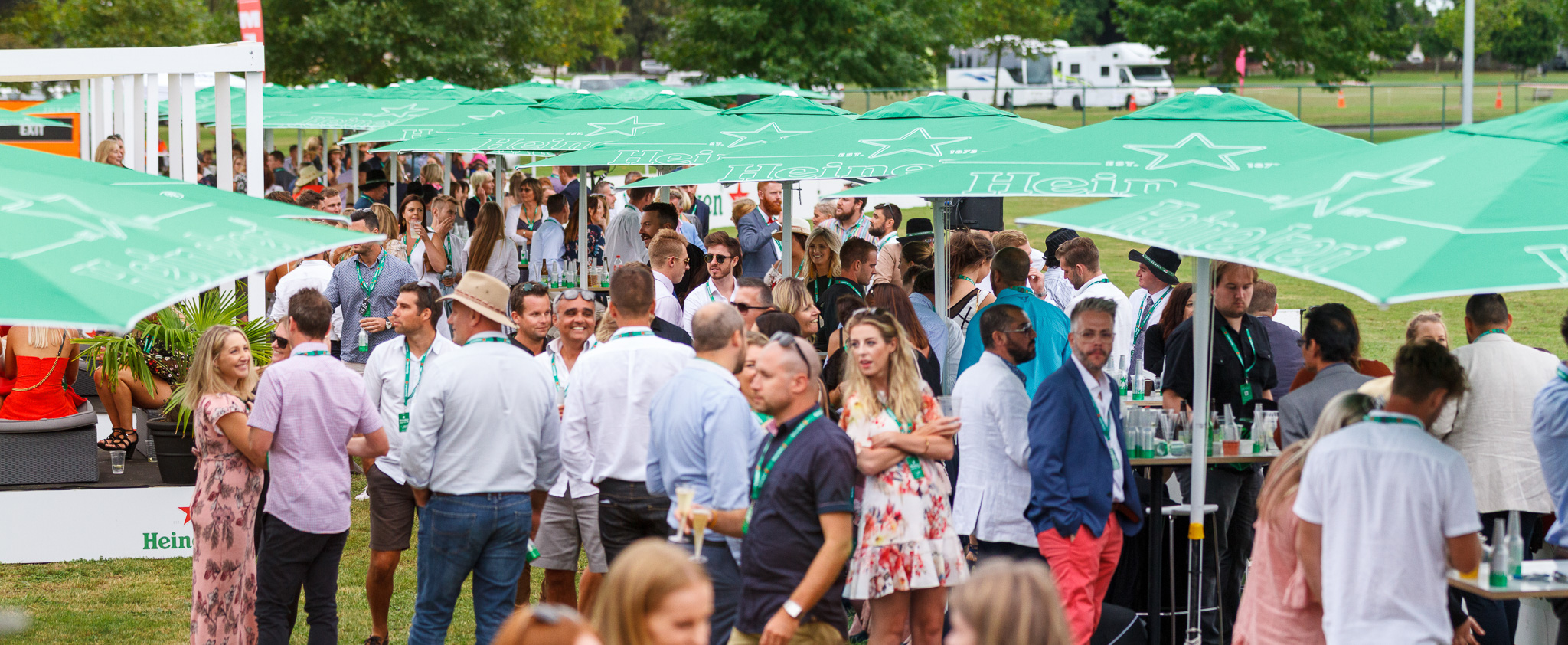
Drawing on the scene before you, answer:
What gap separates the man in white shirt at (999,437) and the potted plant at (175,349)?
4.48 metres

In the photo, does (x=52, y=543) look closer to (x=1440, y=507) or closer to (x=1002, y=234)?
(x=1002, y=234)

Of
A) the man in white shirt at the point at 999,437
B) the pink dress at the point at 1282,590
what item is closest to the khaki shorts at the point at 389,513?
the man in white shirt at the point at 999,437

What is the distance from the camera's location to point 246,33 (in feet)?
61.0

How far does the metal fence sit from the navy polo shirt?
3076cm

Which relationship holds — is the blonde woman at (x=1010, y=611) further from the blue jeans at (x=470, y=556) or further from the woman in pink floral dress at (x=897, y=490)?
the blue jeans at (x=470, y=556)

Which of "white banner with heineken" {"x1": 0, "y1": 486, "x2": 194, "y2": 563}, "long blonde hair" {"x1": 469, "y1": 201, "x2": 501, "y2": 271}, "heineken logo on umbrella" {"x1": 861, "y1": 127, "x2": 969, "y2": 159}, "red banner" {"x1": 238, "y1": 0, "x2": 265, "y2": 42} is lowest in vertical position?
"white banner with heineken" {"x1": 0, "y1": 486, "x2": 194, "y2": 563}

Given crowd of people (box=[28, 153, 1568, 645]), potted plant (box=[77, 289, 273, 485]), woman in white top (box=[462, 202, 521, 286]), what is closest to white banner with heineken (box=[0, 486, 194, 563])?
potted plant (box=[77, 289, 273, 485])

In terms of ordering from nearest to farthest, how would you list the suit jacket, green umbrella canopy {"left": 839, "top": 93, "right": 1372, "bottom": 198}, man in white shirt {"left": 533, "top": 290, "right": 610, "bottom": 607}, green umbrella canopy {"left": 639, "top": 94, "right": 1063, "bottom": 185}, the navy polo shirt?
the navy polo shirt < man in white shirt {"left": 533, "top": 290, "right": 610, "bottom": 607} < green umbrella canopy {"left": 839, "top": 93, "right": 1372, "bottom": 198} < green umbrella canopy {"left": 639, "top": 94, "right": 1063, "bottom": 185} < the suit jacket

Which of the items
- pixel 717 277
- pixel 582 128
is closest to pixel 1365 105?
pixel 582 128

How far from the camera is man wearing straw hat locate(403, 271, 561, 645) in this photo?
552cm

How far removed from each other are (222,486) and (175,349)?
2.77m

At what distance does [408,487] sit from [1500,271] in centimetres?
468

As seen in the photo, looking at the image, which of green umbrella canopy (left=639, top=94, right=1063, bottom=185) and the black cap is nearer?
green umbrella canopy (left=639, top=94, right=1063, bottom=185)

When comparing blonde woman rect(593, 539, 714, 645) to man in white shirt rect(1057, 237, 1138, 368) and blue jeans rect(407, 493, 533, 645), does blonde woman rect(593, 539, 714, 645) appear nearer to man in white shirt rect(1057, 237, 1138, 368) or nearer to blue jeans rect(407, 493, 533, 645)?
blue jeans rect(407, 493, 533, 645)
